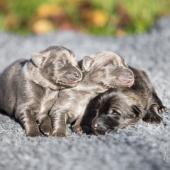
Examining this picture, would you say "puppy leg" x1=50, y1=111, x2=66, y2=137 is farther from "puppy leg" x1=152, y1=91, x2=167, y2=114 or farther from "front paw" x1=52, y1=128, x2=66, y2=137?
"puppy leg" x1=152, y1=91, x2=167, y2=114

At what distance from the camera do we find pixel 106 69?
282 inches

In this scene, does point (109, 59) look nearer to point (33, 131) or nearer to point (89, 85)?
point (89, 85)

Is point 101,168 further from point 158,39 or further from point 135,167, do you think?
point 158,39

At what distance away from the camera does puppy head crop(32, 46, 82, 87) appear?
23.0ft

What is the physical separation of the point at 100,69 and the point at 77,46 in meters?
4.22

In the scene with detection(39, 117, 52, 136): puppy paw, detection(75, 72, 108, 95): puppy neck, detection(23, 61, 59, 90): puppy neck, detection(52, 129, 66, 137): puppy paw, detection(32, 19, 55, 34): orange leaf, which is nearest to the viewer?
detection(52, 129, 66, 137): puppy paw

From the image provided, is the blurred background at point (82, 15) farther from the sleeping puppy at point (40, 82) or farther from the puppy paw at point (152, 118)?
the puppy paw at point (152, 118)

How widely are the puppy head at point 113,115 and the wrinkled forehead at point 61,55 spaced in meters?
0.61

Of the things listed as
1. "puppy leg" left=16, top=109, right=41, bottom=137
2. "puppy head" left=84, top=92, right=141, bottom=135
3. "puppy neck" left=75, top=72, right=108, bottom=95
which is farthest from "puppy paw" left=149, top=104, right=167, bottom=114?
"puppy leg" left=16, top=109, right=41, bottom=137

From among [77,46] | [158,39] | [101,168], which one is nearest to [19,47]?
[77,46]

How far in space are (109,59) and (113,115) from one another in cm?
69

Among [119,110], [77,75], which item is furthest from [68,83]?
[119,110]

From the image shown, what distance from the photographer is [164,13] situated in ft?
44.1

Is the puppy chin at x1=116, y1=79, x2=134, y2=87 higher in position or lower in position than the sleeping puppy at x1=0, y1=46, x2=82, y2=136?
higher
